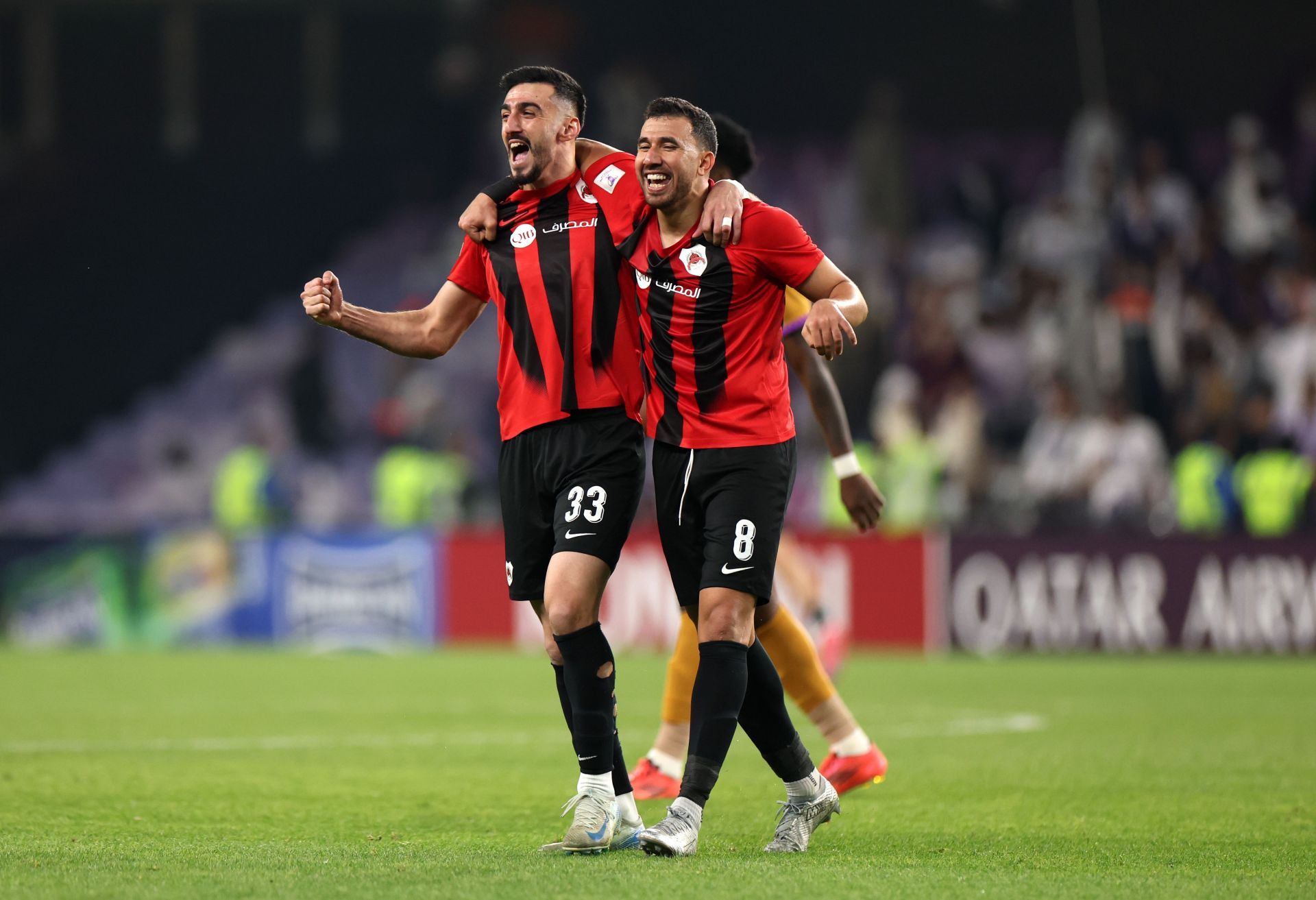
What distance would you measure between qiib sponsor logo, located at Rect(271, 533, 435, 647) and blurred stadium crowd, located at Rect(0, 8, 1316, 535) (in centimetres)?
70

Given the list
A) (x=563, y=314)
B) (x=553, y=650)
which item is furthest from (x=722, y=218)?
(x=553, y=650)

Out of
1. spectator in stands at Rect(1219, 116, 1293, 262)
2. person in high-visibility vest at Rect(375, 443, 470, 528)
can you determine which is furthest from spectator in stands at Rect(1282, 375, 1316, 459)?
person in high-visibility vest at Rect(375, 443, 470, 528)

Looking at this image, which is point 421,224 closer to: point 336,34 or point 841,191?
point 336,34

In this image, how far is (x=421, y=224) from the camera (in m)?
22.7

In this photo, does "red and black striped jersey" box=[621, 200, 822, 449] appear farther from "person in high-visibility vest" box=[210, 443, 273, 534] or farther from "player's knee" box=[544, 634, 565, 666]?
"person in high-visibility vest" box=[210, 443, 273, 534]

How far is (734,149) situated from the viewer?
693 centimetres

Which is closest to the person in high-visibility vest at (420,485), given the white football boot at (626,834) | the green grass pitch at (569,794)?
the green grass pitch at (569,794)

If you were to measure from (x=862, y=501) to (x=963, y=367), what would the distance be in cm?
1236

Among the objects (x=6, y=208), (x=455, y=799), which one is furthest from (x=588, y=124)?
(x=455, y=799)

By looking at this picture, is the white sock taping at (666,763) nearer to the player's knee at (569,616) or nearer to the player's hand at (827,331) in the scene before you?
the player's knee at (569,616)

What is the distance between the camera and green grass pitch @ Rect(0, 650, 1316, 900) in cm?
457

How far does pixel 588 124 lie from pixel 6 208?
747 centimetres

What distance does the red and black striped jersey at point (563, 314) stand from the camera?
5410 millimetres

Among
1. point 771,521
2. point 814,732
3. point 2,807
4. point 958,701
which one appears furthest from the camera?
point 958,701
